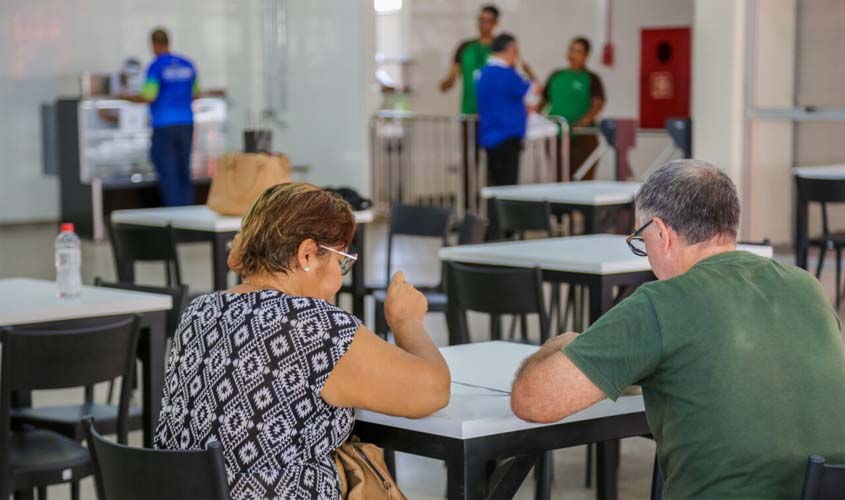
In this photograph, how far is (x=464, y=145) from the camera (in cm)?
1252

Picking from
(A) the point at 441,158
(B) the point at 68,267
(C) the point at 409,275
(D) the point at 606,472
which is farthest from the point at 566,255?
(A) the point at 441,158

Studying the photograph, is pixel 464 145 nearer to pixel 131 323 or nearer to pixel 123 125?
pixel 123 125

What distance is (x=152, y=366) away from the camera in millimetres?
3953

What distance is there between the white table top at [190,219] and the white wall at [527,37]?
9024mm

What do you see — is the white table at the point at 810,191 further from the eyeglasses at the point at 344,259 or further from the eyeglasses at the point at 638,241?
the eyeglasses at the point at 344,259

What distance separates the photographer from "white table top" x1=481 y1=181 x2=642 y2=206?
23.0ft

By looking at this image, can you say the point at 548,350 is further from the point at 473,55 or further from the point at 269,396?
the point at 473,55

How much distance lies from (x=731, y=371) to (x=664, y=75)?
41.0ft

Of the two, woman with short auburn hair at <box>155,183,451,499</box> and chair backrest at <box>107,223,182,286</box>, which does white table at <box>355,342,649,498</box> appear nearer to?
woman with short auburn hair at <box>155,183,451,499</box>

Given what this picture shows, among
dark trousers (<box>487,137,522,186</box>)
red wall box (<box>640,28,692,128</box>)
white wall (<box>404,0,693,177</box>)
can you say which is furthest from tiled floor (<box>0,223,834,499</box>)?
red wall box (<box>640,28,692,128</box>)

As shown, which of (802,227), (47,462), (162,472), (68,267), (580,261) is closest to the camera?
(162,472)

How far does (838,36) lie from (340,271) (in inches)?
316

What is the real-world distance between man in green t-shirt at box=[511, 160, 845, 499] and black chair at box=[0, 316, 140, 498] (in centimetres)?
155

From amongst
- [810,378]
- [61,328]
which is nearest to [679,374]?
[810,378]
